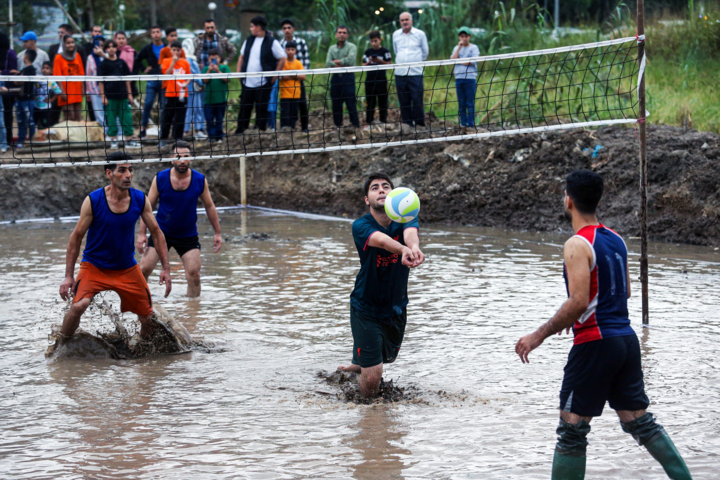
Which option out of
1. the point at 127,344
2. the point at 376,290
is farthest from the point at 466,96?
the point at 376,290

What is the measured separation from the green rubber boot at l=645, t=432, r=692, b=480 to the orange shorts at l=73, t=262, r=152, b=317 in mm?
4441

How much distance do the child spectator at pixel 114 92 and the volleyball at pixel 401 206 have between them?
9.42 meters

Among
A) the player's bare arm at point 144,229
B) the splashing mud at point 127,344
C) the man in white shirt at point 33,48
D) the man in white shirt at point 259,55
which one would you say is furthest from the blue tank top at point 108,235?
the man in white shirt at point 33,48

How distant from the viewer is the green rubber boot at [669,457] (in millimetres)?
3941

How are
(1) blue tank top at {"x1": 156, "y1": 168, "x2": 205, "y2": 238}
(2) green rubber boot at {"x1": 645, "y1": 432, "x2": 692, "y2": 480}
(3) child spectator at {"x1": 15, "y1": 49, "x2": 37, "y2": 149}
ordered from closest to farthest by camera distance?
Result: 1. (2) green rubber boot at {"x1": 645, "y1": 432, "x2": 692, "y2": 480}
2. (1) blue tank top at {"x1": 156, "y1": 168, "x2": 205, "y2": 238}
3. (3) child spectator at {"x1": 15, "y1": 49, "x2": 37, "y2": 149}

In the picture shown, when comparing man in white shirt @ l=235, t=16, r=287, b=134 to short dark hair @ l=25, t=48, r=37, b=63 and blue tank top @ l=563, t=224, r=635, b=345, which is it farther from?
blue tank top @ l=563, t=224, r=635, b=345

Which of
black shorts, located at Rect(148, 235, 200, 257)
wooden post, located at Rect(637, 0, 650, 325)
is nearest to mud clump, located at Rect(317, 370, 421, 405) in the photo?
wooden post, located at Rect(637, 0, 650, 325)

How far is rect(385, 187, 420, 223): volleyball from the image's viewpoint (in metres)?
5.24

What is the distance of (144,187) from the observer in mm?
17359

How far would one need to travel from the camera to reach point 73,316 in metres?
6.72

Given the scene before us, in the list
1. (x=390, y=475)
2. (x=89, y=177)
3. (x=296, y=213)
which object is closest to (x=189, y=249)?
(x=390, y=475)

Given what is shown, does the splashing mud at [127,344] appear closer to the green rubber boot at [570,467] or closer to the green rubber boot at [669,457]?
the green rubber boot at [570,467]

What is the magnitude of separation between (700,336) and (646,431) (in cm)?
366

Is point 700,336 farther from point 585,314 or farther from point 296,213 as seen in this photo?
point 296,213
